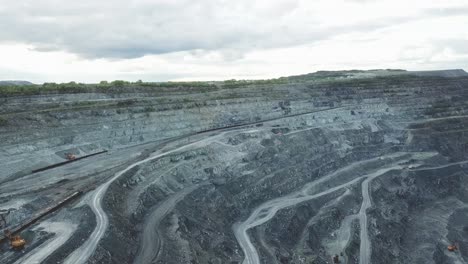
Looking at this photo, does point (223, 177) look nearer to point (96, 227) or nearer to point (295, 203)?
point (295, 203)

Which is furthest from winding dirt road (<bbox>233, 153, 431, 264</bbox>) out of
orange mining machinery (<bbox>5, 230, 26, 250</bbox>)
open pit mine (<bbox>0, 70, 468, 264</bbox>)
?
orange mining machinery (<bbox>5, 230, 26, 250</bbox>)

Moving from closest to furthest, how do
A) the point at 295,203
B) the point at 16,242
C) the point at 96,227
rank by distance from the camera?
the point at 16,242
the point at 96,227
the point at 295,203

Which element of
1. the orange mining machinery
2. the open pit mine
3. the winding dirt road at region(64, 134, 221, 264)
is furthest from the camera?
the open pit mine

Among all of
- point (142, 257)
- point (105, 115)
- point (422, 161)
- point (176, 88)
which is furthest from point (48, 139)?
point (422, 161)

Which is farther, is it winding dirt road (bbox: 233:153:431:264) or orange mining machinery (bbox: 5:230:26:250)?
winding dirt road (bbox: 233:153:431:264)

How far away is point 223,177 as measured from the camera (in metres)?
61.8

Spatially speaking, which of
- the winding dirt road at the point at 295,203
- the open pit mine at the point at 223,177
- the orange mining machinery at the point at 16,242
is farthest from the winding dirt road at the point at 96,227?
the winding dirt road at the point at 295,203

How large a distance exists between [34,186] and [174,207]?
15.4m

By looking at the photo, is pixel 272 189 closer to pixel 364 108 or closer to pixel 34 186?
pixel 34 186

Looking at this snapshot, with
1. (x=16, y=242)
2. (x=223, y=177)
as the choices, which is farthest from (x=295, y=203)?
(x=16, y=242)

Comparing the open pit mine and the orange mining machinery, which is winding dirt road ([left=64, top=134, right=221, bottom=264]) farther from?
the orange mining machinery

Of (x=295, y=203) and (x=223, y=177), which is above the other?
(x=223, y=177)

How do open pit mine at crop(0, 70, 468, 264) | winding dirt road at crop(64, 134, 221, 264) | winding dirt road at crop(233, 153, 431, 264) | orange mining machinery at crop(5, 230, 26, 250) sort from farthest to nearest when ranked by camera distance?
winding dirt road at crop(233, 153, 431, 264) → open pit mine at crop(0, 70, 468, 264) → orange mining machinery at crop(5, 230, 26, 250) → winding dirt road at crop(64, 134, 221, 264)

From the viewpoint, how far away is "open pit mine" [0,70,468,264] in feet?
131
